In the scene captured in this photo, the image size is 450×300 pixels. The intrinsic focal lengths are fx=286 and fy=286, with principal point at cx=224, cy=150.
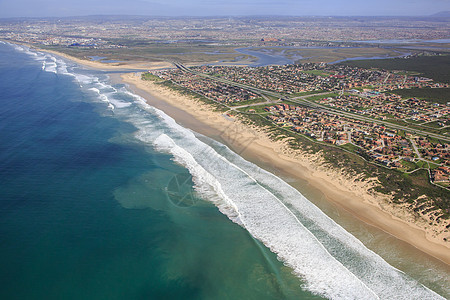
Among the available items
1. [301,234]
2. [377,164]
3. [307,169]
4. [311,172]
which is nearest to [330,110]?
[377,164]

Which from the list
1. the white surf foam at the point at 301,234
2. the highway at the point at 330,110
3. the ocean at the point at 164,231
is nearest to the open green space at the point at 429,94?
the highway at the point at 330,110

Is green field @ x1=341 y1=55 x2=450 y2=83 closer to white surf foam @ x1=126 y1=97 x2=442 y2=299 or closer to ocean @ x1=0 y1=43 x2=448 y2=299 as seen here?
white surf foam @ x1=126 y1=97 x2=442 y2=299

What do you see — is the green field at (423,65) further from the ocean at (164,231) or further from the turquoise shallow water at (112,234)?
the turquoise shallow water at (112,234)

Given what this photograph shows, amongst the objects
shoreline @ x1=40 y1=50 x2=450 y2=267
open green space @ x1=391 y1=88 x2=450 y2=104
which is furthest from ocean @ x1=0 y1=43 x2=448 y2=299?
open green space @ x1=391 y1=88 x2=450 y2=104

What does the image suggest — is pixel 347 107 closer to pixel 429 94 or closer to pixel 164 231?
pixel 429 94

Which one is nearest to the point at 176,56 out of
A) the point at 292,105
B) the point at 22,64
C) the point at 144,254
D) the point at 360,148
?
the point at 22,64

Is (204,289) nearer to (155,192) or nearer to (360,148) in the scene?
(155,192)
